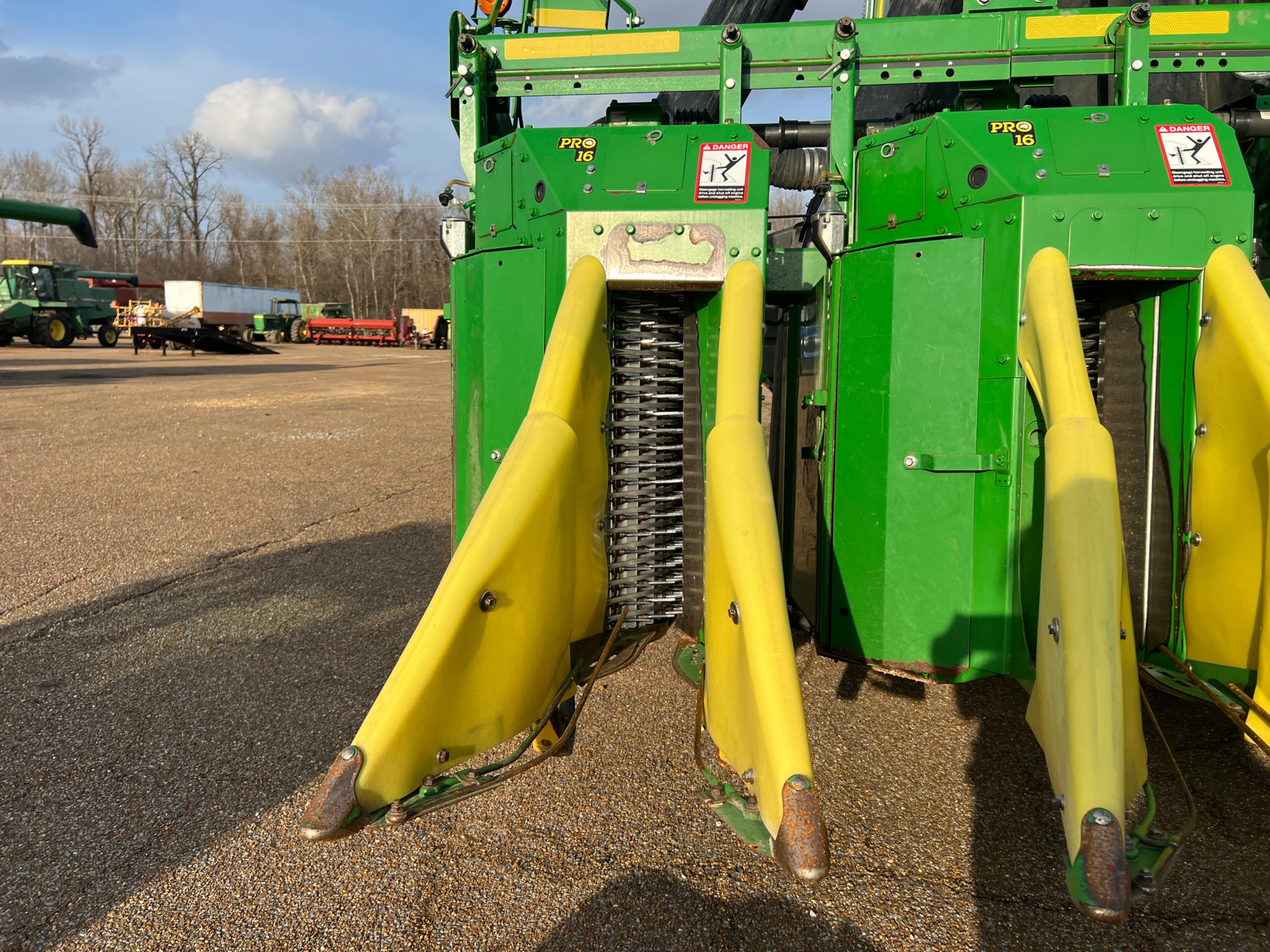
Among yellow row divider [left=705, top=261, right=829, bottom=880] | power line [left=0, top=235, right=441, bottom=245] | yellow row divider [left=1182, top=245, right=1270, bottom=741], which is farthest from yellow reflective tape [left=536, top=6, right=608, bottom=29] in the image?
power line [left=0, top=235, right=441, bottom=245]

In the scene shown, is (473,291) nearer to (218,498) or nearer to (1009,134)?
(1009,134)

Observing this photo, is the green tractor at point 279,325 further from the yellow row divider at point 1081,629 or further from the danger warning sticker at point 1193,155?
the yellow row divider at point 1081,629

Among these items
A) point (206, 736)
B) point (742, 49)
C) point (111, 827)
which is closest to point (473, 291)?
point (742, 49)

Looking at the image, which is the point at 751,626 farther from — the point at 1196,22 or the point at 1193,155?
the point at 1196,22

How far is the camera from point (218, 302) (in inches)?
1532

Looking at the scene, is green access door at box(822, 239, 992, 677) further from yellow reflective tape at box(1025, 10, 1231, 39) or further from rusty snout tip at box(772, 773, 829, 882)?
yellow reflective tape at box(1025, 10, 1231, 39)

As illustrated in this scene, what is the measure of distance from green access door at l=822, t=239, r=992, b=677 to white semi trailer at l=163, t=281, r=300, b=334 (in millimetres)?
36985

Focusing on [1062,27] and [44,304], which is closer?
[1062,27]

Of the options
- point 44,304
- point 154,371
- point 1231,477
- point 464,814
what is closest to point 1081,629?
point 1231,477

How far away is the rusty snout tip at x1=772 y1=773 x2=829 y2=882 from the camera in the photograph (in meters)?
1.60

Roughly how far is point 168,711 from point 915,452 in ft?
9.40

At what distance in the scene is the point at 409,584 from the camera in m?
4.94

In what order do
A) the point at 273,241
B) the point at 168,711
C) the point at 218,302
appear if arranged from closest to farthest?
the point at 168,711
the point at 218,302
the point at 273,241

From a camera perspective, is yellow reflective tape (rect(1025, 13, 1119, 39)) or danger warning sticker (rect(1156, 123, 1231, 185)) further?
yellow reflective tape (rect(1025, 13, 1119, 39))
